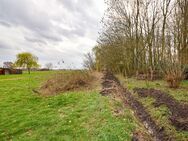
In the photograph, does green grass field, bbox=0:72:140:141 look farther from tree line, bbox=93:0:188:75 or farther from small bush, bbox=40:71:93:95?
tree line, bbox=93:0:188:75

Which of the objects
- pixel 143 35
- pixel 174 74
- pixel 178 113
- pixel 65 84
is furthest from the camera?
pixel 143 35

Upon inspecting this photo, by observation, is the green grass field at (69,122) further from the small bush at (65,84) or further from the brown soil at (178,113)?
the small bush at (65,84)

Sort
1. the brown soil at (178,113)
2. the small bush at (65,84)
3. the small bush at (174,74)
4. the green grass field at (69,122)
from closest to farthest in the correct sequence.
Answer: the green grass field at (69,122) → the brown soil at (178,113) → the small bush at (65,84) → the small bush at (174,74)

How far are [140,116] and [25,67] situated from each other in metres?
87.7

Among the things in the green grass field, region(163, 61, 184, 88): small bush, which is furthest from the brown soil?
region(163, 61, 184, 88): small bush

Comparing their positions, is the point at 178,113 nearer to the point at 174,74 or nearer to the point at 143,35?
the point at 174,74

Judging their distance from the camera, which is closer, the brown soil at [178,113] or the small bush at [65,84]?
the brown soil at [178,113]

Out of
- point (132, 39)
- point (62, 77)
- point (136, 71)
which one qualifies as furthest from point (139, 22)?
point (62, 77)

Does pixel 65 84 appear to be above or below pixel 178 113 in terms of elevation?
above

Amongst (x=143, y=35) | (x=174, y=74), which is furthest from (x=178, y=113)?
(x=143, y=35)

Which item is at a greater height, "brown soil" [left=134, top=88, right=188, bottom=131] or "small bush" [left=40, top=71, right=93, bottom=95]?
"small bush" [left=40, top=71, right=93, bottom=95]

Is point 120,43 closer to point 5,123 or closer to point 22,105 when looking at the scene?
point 22,105

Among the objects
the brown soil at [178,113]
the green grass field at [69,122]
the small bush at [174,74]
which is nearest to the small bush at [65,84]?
the green grass field at [69,122]

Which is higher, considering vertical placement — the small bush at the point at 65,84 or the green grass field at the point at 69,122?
the small bush at the point at 65,84
